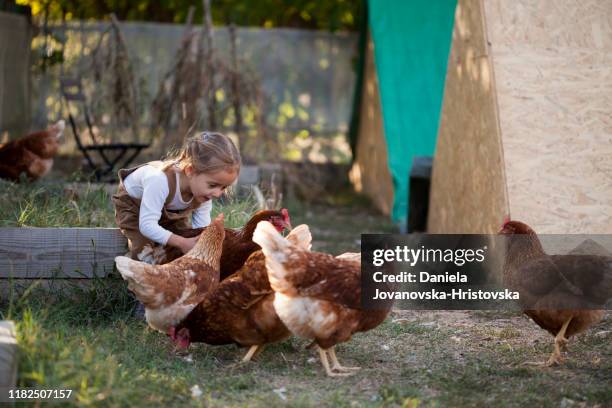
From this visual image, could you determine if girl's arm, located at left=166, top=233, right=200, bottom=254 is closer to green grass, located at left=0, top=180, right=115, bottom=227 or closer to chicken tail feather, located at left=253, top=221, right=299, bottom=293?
chicken tail feather, located at left=253, top=221, right=299, bottom=293

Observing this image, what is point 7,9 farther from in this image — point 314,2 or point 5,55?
point 314,2

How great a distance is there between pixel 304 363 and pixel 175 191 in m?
1.25

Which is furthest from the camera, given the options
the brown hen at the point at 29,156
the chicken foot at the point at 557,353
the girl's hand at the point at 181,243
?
the brown hen at the point at 29,156

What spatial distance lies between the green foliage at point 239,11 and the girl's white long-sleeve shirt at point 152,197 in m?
7.54

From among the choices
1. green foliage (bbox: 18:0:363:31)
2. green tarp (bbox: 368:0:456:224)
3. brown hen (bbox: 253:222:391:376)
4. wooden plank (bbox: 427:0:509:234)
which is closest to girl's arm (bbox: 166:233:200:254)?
brown hen (bbox: 253:222:391:376)

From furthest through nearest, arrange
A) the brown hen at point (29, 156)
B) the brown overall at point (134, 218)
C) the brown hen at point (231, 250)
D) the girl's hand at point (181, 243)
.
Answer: the brown hen at point (29, 156), the brown overall at point (134, 218), the brown hen at point (231, 250), the girl's hand at point (181, 243)

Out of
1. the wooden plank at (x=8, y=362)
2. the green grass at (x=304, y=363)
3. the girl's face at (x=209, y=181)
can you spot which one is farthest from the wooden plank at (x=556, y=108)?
the wooden plank at (x=8, y=362)

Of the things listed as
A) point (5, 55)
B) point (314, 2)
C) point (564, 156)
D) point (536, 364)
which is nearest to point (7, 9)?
point (5, 55)

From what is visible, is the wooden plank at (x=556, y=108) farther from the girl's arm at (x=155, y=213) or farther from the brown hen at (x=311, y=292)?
the girl's arm at (x=155, y=213)

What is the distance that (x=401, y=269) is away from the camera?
422cm

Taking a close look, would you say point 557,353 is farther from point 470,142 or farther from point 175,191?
point 470,142

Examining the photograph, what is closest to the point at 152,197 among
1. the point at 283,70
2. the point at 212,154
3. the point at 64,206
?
the point at 212,154

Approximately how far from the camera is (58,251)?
483cm

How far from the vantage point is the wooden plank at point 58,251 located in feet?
15.6
